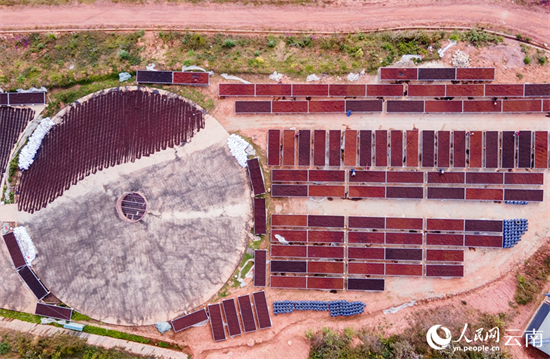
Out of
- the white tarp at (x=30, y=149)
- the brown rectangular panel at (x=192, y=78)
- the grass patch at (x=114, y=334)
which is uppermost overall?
the brown rectangular panel at (x=192, y=78)

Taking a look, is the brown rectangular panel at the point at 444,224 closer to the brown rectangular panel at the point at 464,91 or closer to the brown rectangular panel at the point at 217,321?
the brown rectangular panel at the point at 464,91

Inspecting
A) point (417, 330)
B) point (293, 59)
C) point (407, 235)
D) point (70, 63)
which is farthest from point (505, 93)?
point (70, 63)

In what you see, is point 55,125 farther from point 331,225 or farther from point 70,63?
point 331,225

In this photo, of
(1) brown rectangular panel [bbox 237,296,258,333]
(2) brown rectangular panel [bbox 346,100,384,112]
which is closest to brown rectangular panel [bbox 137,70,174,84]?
(2) brown rectangular panel [bbox 346,100,384,112]

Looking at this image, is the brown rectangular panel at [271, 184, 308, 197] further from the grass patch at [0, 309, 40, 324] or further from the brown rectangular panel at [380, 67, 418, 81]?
the grass patch at [0, 309, 40, 324]

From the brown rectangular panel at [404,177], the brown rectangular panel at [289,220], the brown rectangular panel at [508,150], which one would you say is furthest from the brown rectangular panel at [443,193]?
the brown rectangular panel at [289,220]

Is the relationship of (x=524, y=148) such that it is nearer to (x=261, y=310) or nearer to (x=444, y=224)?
(x=444, y=224)
